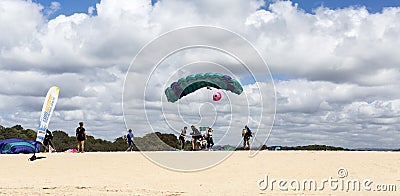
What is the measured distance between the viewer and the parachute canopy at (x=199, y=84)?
34.0 m

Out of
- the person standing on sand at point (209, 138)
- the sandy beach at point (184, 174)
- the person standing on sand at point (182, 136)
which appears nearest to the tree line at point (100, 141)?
the person standing on sand at point (182, 136)

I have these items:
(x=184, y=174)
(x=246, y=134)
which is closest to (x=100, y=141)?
(x=246, y=134)

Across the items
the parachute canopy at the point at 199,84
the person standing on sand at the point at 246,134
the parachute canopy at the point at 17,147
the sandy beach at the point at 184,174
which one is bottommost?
the sandy beach at the point at 184,174

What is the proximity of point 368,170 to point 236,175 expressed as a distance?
5.45 metres

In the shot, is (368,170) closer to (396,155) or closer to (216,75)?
(396,155)

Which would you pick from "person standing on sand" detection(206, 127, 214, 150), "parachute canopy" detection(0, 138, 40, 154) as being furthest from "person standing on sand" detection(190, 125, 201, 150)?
"parachute canopy" detection(0, 138, 40, 154)

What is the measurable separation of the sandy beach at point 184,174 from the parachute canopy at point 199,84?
8.17 metres

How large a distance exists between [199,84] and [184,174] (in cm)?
1367

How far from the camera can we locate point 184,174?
21.7 metres

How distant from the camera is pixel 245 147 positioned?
3145 cm

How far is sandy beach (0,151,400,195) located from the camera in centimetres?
1760

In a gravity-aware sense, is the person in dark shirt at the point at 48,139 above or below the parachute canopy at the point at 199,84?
below

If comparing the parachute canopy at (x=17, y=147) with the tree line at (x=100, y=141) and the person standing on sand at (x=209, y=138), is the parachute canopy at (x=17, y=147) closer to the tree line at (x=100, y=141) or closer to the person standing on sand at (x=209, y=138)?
the tree line at (x=100, y=141)

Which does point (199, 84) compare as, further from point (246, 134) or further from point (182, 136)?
point (246, 134)
